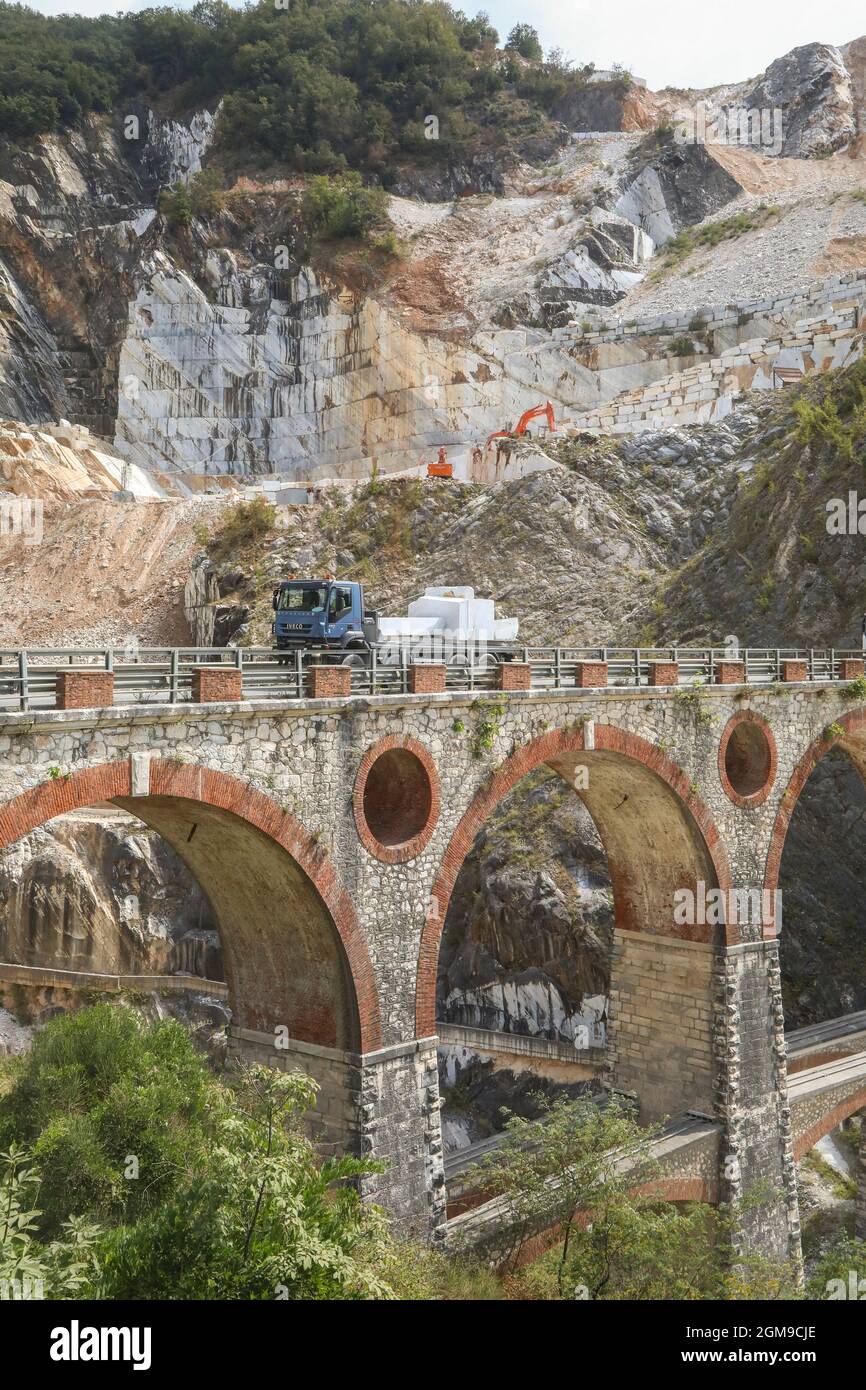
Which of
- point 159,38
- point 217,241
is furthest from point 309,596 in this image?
point 159,38

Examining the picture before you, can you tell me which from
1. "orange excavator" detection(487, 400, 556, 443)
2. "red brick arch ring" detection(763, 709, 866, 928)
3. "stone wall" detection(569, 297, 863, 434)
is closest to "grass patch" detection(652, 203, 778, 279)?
"orange excavator" detection(487, 400, 556, 443)

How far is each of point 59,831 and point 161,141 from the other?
64.3 meters

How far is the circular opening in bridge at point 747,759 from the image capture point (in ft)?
77.6

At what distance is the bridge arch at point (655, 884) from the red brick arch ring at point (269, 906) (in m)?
6.29

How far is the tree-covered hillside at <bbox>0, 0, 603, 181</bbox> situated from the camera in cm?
7819

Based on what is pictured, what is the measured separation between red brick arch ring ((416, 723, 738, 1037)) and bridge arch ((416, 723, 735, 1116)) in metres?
0.02

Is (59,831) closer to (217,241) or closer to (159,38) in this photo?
(217,241)

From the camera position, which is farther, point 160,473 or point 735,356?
point 160,473

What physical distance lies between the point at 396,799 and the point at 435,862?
136cm

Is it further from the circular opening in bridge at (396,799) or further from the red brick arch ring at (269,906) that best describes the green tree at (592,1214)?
the circular opening in bridge at (396,799)

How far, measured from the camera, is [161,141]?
8281 centimetres

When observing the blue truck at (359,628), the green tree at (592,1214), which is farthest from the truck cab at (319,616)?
the green tree at (592,1214)

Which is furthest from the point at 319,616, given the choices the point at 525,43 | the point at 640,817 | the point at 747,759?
the point at 525,43

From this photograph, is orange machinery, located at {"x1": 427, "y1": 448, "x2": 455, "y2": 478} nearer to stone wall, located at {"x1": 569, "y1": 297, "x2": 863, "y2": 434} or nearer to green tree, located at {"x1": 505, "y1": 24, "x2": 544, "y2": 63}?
stone wall, located at {"x1": 569, "y1": 297, "x2": 863, "y2": 434}
